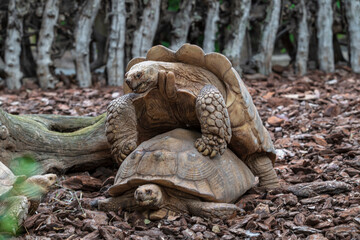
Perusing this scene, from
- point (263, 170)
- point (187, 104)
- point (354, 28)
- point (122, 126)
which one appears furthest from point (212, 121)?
point (354, 28)

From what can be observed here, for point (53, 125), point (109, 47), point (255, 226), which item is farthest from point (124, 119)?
point (109, 47)

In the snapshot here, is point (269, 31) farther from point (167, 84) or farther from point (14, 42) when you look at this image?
point (167, 84)

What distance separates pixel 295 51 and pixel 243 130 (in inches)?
233

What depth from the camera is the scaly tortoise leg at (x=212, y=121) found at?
3.11m

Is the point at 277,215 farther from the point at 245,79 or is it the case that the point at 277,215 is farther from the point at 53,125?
the point at 245,79

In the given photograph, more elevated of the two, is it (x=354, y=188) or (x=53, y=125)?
(x=53, y=125)

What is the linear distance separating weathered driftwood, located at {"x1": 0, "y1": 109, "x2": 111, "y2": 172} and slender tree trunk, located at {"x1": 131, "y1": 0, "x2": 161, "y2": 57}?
3.05 meters

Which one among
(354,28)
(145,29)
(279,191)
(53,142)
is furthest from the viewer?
(354,28)

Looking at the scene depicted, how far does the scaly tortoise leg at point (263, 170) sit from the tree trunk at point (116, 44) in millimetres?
4159

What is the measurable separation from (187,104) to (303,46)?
569 cm

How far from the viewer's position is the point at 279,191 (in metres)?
3.64

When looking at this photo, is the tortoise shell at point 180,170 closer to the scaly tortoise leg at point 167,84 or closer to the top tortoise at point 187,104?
the top tortoise at point 187,104

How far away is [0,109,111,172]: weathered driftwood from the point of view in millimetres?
3906

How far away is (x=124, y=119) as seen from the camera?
3371mm
